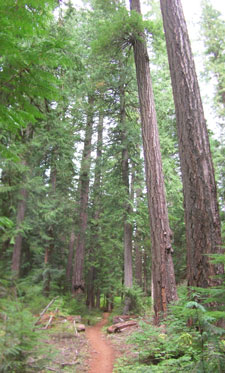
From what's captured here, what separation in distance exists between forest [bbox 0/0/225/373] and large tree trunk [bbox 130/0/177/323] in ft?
0.10

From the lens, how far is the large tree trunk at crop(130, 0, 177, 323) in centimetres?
Result: 649

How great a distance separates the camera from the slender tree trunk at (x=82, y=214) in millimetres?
14828

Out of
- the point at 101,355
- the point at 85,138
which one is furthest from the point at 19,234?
the point at 101,355

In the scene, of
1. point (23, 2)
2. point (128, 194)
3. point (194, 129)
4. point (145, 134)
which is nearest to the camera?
point (23, 2)

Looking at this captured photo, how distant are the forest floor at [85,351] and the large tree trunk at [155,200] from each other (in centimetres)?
176

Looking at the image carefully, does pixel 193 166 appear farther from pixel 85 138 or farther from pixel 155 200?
pixel 85 138

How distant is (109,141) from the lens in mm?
13828

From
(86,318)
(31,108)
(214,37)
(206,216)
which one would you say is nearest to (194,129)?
(206,216)

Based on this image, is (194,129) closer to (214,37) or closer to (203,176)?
(203,176)

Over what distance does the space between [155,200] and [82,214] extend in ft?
32.1

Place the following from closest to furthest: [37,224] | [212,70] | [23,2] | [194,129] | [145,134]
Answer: [23,2]
[194,129]
[145,134]
[37,224]
[212,70]

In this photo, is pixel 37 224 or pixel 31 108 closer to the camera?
pixel 31 108

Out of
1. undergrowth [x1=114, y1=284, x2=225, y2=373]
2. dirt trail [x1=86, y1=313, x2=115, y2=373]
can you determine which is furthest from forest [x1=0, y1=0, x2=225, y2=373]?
dirt trail [x1=86, y1=313, x2=115, y2=373]

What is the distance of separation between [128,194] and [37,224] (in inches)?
285
